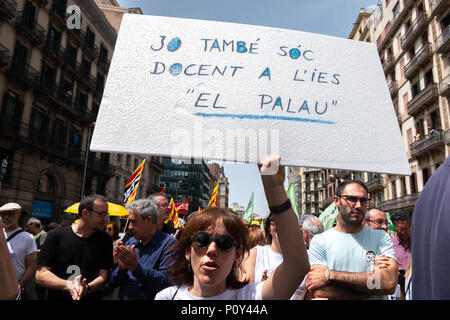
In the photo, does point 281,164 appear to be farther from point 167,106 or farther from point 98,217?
point 98,217

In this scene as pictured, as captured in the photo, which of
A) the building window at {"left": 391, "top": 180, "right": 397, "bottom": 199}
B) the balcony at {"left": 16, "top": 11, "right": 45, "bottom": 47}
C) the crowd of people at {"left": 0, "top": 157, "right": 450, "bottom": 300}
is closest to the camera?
the crowd of people at {"left": 0, "top": 157, "right": 450, "bottom": 300}

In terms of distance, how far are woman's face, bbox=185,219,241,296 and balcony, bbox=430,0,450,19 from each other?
23.5 m

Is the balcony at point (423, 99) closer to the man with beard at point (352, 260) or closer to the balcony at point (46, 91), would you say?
the man with beard at point (352, 260)

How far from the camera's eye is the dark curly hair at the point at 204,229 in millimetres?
1751

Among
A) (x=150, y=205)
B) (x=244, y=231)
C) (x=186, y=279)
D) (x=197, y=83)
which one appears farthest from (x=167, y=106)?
(x=150, y=205)

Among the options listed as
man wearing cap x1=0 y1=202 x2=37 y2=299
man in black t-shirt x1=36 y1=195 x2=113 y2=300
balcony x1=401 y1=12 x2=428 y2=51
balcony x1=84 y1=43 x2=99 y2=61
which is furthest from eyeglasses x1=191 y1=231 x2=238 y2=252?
balcony x1=84 y1=43 x2=99 y2=61

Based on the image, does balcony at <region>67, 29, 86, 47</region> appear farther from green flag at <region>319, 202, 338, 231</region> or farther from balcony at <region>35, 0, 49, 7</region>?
green flag at <region>319, 202, 338, 231</region>

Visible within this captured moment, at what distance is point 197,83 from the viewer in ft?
5.24

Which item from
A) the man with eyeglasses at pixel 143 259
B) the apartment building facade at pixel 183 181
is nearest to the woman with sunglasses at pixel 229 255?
the man with eyeglasses at pixel 143 259

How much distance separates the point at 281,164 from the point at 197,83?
575 millimetres

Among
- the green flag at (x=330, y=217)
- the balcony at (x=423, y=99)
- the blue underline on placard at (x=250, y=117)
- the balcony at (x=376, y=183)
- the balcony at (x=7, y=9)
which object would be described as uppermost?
the balcony at (x=7, y=9)

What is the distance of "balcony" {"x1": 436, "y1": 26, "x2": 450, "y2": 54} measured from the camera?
18.6m

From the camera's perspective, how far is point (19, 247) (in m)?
4.07

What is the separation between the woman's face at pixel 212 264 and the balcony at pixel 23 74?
62.1 ft
